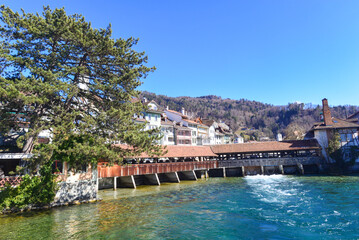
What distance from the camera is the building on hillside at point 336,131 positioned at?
113ft

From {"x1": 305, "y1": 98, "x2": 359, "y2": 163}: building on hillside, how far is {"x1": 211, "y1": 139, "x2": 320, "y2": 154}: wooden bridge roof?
147cm

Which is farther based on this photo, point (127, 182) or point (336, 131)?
point (336, 131)

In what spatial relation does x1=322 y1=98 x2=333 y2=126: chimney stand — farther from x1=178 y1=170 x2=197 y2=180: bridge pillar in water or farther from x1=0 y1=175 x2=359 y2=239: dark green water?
x1=178 y1=170 x2=197 y2=180: bridge pillar in water

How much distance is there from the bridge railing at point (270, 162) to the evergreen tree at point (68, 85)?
2239 centimetres

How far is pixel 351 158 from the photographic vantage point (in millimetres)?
33125

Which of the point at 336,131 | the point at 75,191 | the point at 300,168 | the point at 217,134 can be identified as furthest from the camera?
the point at 217,134

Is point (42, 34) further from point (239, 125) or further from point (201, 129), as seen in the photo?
point (239, 125)

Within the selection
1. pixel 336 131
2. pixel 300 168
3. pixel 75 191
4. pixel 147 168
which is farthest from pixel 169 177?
pixel 336 131

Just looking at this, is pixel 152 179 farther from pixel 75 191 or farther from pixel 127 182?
pixel 75 191

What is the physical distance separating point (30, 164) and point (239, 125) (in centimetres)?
12855

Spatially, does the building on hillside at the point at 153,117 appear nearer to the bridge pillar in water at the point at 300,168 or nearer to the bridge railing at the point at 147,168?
the bridge railing at the point at 147,168

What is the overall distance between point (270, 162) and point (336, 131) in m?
11.1

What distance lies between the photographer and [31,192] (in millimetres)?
15188

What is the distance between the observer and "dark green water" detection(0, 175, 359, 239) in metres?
10.2
